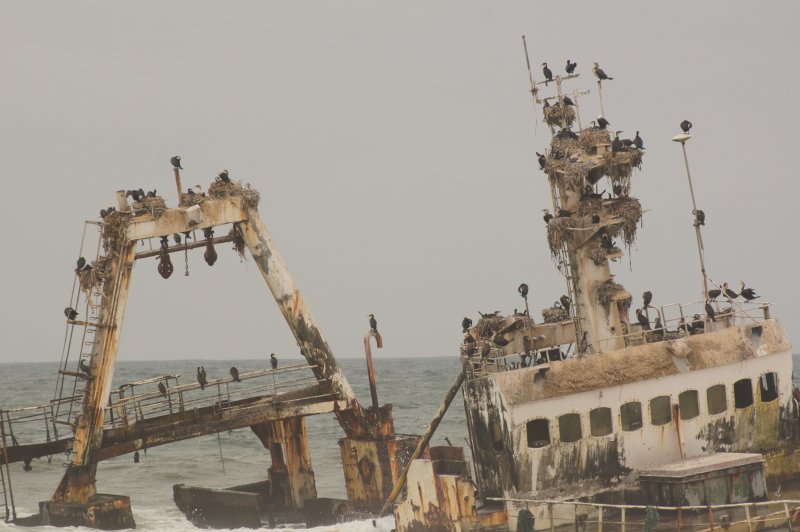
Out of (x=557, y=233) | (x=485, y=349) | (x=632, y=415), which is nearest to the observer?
(x=632, y=415)

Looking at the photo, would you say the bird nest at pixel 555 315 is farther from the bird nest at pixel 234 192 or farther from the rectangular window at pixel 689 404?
the bird nest at pixel 234 192

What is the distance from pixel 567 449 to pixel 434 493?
116 inches

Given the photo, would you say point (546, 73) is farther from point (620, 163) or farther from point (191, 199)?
point (191, 199)

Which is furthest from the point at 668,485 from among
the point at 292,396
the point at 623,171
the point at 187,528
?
the point at 187,528

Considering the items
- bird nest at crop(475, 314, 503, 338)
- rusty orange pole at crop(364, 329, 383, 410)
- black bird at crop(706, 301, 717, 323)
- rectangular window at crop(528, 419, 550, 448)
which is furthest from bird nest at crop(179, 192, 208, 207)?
black bird at crop(706, 301, 717, 323)

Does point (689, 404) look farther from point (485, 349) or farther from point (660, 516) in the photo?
point (485, 349)

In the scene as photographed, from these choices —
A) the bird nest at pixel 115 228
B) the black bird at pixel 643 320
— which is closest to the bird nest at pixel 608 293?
the black bird at pixel 643 320

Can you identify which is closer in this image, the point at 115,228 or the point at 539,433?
the point at 539,433

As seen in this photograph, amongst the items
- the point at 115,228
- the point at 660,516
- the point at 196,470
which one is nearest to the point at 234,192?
the point at 115,228

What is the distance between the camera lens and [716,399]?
2969cm

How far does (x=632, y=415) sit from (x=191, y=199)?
13624 millimetres

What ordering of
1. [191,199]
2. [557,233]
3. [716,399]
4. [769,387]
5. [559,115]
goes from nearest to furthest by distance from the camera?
[716,399]
[769,387]
[557,233]
[559,115]
[191,199]

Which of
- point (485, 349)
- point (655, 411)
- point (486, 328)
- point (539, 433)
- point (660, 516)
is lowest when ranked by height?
point (660, 516)

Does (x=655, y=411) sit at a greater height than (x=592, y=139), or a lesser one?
lesser
